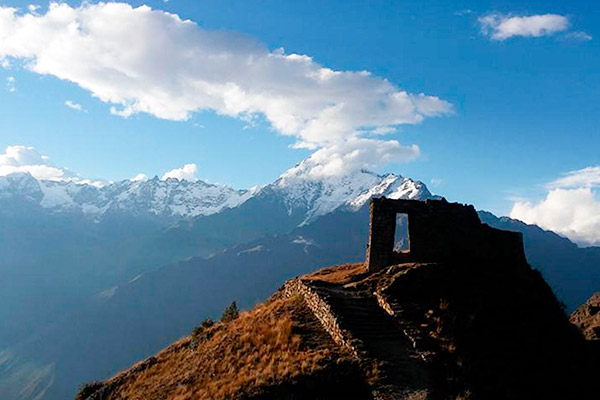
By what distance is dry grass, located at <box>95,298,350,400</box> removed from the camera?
24.6 meters

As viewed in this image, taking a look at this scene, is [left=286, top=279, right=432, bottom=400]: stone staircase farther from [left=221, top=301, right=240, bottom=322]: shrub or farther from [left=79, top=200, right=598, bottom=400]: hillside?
[left=221, top=301, right=240, bottom=322]: shrub

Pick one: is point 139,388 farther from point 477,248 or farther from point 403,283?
point 477,248

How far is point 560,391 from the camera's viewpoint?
87.5 ft

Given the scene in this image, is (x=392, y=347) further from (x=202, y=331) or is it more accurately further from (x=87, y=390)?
(x=87, y=390)

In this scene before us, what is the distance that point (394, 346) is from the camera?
26391mm

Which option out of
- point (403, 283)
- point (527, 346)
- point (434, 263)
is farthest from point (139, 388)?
point (527, 346)

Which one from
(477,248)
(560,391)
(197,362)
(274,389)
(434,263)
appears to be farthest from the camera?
(477,248)

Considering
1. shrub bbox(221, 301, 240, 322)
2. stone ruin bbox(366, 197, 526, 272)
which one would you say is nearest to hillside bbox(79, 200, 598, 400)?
stone ruin bbox(366, 197, 526, 272)

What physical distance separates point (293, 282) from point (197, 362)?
984 cm

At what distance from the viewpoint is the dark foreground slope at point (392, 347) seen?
78.7 feet

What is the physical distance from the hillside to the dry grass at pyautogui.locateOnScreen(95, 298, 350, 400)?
0.27 ft

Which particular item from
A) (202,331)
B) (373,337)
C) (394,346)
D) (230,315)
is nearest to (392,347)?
(394,346)

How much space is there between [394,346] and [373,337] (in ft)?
3.85

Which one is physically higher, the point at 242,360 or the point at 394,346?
the point at 394,346
